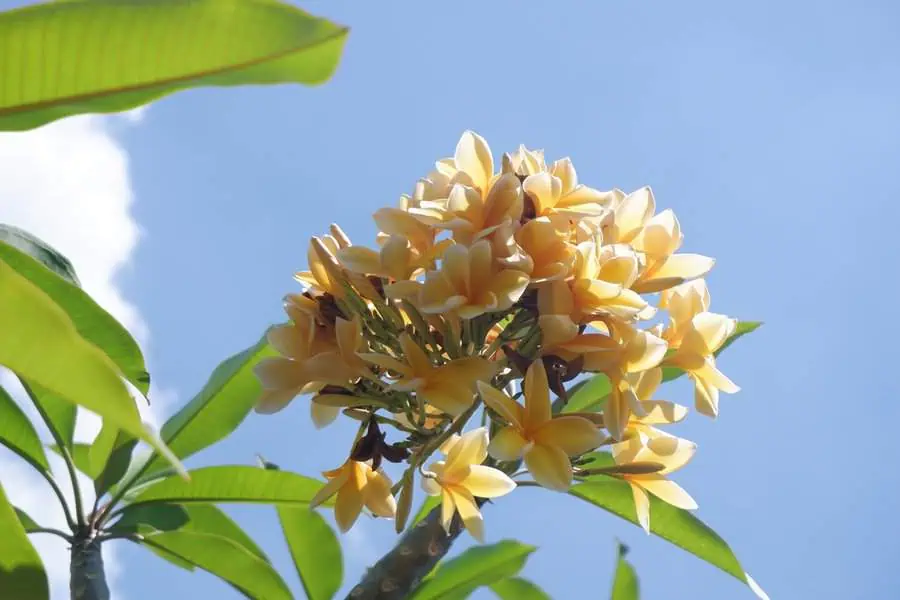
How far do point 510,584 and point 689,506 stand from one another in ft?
2.82

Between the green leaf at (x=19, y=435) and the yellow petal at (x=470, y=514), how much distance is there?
930mm

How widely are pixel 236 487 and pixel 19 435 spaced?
16.3 inches

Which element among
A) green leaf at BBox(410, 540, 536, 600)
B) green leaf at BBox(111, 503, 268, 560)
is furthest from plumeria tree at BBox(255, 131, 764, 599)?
green leaf at BBox(111, 503, 268, 560)

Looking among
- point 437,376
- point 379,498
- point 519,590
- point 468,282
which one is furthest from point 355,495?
point 519,590

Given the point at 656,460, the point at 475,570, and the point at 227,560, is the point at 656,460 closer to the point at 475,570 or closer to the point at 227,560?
the point at 475,570

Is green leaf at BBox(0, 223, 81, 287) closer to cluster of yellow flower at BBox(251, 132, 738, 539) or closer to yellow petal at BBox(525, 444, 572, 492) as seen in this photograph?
cluster of yellow flower at BBox(251, 132, 738, 539)

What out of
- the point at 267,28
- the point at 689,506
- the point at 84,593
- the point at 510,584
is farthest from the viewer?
the point at 510,584

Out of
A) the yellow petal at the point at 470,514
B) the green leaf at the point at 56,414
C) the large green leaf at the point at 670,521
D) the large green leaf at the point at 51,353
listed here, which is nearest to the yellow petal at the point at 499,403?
the yellow petal at the point at 470,514

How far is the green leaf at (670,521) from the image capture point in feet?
4.94

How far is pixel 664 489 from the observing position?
1.26m

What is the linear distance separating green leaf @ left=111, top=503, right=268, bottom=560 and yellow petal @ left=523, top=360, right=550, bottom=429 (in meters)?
0.89

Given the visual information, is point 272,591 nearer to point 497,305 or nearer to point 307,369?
point 307,369

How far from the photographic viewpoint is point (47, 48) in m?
0.91

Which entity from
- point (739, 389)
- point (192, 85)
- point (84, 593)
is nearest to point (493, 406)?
point (739, 389)
